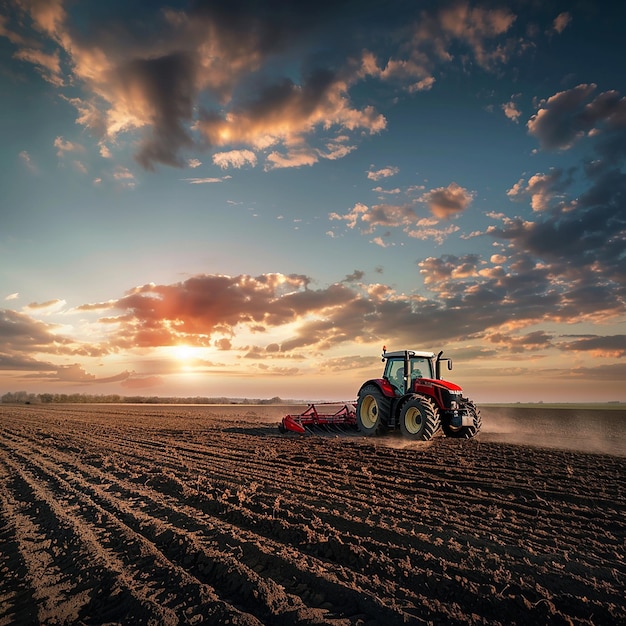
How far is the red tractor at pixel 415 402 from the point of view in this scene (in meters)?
11.6

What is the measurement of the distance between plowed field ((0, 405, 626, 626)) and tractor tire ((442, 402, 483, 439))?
298 centimetres

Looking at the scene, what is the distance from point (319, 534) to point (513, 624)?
2115 millimetres

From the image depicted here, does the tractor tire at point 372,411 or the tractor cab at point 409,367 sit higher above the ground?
the tractor cab at point 409,367

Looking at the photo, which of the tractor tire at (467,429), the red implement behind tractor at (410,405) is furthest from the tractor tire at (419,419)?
the tractor tire at (467,429)

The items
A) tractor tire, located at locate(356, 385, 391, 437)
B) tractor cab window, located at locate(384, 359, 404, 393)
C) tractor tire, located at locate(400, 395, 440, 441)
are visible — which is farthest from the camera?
tractor cab window, located at locate(384, 359, 404, 393)

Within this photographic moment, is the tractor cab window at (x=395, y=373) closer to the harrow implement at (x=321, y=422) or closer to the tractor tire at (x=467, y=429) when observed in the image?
the tractor tire at (x=467, y=429)

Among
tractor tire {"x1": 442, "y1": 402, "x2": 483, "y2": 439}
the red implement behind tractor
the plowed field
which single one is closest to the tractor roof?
the red implement behind tractor

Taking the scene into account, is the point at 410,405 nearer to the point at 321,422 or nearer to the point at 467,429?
the point at 467,429

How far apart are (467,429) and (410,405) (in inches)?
87.3

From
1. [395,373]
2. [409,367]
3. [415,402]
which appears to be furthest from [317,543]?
[395,373]

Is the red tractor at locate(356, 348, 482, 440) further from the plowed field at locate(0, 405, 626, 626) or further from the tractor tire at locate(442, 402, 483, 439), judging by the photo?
the plowed field at locate(0, 405, 626, 626)

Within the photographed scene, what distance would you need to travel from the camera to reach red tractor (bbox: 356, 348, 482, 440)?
38.0ft

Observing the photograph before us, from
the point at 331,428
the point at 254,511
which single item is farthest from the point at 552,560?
the point at 331,428

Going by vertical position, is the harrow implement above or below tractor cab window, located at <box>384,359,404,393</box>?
below
